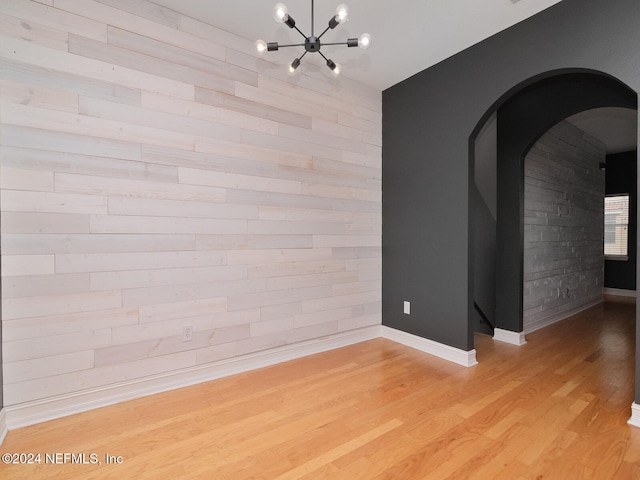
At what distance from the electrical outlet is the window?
27.6 ft

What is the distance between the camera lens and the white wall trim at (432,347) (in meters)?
2.91

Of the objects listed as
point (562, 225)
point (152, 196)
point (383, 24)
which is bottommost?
point (562, 225)

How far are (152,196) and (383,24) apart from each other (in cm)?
226

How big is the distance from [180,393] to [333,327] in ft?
5.04

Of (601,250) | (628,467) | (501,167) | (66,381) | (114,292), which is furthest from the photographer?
(601,250)

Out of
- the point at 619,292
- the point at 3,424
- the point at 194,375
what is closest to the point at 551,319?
the point at 619,292

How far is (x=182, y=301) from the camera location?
97.2 inches

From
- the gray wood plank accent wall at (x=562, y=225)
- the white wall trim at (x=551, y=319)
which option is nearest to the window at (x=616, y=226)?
the gray wood plank accent wall at (x=562, y=225)

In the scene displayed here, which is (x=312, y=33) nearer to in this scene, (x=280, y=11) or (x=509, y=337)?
(x=280, y=11)

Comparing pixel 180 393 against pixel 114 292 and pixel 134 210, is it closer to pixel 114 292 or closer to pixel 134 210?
pixel 114 292

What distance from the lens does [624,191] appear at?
21.4 feet

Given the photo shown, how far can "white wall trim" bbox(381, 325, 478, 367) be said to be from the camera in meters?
2.91

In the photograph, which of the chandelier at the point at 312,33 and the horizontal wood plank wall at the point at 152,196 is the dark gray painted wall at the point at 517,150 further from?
the chandelier at the point at 312,33

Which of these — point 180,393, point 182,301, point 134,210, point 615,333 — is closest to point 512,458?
point 180,393
